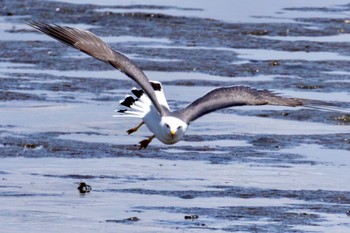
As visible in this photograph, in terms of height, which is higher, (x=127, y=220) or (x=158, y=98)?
(x=158, y=98)

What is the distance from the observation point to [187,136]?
14.6 m

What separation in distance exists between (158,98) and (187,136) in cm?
305

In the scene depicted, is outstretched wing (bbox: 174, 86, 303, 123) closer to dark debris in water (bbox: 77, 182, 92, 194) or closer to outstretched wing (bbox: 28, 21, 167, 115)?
outstretched wing (bbox: 28, 21, 167, 115)

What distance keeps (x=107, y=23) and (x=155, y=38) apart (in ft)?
4.80

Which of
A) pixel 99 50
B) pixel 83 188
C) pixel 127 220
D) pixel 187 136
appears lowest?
pixel 127 220

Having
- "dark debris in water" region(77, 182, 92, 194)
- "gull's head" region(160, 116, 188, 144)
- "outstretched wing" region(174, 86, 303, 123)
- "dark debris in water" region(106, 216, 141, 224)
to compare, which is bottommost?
"dark debris in water" region(106, 216, 141, 224)

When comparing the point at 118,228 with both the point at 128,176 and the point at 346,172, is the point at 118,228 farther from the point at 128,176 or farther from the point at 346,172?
the point at 346,172

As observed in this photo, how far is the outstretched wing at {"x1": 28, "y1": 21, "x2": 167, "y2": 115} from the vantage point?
35.8 ft

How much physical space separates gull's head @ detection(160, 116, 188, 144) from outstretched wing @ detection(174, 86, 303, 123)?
119 millimetres

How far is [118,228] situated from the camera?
10984mm

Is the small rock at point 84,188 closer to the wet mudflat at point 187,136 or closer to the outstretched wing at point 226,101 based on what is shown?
the wet mudflat at point 187,136

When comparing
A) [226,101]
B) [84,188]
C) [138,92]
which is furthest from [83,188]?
[226,101]

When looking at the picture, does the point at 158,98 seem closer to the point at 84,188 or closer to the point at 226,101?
the point at 226,101

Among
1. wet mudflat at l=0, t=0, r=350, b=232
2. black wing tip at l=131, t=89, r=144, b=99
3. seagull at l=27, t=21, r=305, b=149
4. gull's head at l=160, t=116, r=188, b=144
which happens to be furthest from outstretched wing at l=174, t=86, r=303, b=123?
wet mudflat at l=0, t=0, r=350, b=232
